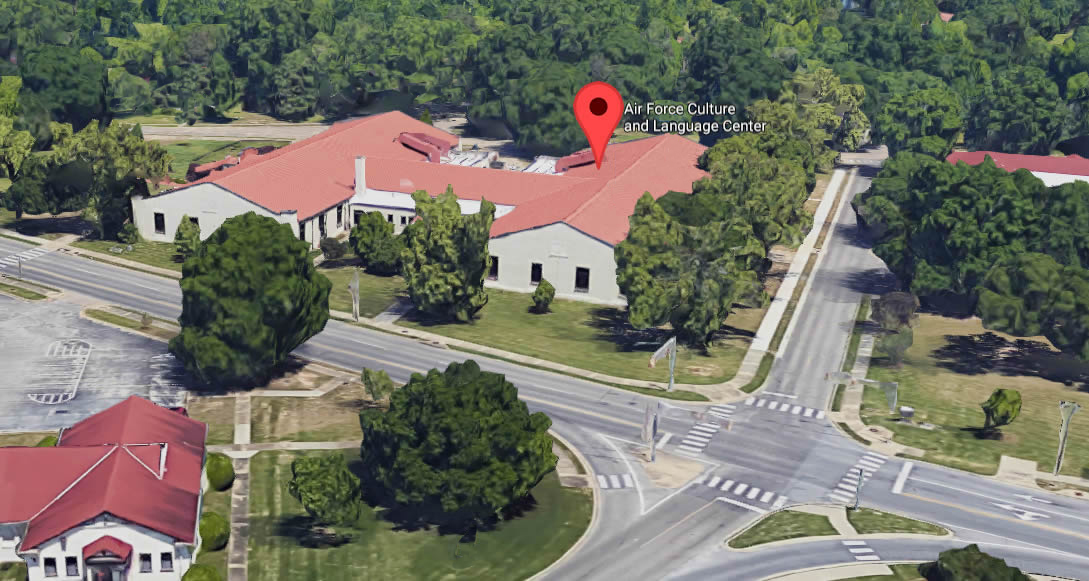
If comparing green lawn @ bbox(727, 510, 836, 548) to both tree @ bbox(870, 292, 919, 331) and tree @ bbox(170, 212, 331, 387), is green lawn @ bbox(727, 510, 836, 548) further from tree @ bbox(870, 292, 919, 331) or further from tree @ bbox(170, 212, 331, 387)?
tree @ bbox(870, 292, 919, 331)

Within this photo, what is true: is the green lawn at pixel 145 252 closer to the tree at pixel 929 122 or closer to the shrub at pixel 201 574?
the shrub at pixel 201 574

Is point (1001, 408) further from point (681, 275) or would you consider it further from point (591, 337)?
point (591, 337)

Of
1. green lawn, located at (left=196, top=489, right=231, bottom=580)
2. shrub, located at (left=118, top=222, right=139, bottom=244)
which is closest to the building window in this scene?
shrub, located at (left=118, top=222, right=139, bottom=244)

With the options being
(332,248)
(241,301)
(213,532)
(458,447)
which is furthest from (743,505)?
(332,248)

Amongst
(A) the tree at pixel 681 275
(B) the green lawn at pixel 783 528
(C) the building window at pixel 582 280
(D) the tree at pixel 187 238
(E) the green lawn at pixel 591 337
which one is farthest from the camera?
(D) the tree at pixel 187 238

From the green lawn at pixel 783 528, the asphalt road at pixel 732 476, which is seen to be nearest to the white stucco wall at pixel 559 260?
the asphalt road at pixel 732 476
